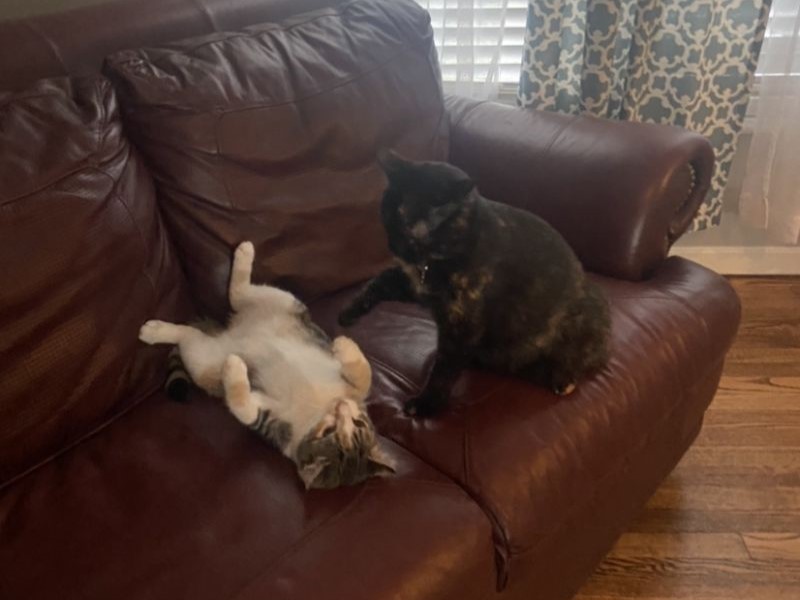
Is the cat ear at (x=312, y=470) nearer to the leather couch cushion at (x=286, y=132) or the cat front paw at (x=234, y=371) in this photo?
the cat front paw at (x=234, y=371)

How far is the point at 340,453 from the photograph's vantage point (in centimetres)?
120

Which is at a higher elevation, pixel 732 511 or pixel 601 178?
pixel 601 178

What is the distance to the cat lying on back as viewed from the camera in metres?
1.22

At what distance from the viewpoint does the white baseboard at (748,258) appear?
8.35 ft

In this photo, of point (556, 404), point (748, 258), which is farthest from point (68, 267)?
point (748, 258)

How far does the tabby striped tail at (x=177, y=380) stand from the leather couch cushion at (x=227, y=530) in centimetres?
12

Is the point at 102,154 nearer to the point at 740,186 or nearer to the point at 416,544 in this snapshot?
the point at 416,544

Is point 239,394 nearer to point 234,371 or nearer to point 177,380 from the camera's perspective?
point 234,371

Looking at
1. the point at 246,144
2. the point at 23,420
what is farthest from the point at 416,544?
the point at 246,144

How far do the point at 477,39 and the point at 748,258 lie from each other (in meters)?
1.19

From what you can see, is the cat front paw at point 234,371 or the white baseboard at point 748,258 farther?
the white baseboard at point 748,258

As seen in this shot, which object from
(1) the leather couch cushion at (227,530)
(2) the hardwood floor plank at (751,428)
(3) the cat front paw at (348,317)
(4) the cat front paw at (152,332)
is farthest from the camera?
(2) the hardwood floor plank at (751,428)

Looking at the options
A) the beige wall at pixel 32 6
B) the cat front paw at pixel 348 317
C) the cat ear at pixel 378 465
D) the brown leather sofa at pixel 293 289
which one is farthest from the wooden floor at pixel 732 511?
the beige wall at pixel 32 6

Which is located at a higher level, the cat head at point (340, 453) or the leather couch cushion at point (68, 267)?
the leather couch cushion at point (68, 267)
